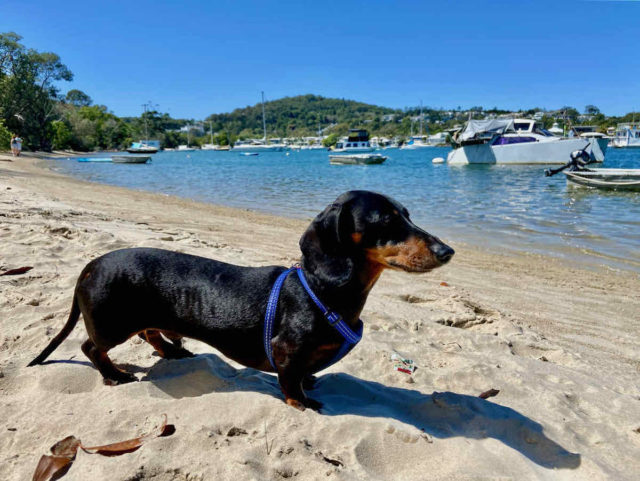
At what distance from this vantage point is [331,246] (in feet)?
8.16

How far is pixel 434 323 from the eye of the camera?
4.35 meters

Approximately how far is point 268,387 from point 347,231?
4.16ft

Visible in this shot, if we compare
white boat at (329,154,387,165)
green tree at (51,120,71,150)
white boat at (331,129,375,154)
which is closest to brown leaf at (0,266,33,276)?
white boat at (329,154,387,165)

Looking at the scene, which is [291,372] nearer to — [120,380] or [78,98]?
[120,380]

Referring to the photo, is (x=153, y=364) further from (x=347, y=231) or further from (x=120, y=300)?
(x=347, y=231)

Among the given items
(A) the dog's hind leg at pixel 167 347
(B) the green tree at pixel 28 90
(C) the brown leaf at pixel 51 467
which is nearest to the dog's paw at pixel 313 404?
(A) the dog's hind leg at pixel 167 347

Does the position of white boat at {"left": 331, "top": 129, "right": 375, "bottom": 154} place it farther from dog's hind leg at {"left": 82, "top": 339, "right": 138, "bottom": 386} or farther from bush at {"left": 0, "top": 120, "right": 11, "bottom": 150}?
dog's hind leg at {"left": 82, "top": 339, "right": 138, "bottom": 386}

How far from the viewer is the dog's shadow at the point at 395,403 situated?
248 cm

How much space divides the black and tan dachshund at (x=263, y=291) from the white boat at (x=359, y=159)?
40565 mm

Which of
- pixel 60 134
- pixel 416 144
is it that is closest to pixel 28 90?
pixel 60 134

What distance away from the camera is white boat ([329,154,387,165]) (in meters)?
42.3

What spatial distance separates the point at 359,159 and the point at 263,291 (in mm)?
41708

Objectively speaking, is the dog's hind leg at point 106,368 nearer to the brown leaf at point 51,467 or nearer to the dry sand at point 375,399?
the dry sand at point 375,399

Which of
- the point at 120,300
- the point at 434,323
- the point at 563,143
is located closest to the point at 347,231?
the point at 120,300
